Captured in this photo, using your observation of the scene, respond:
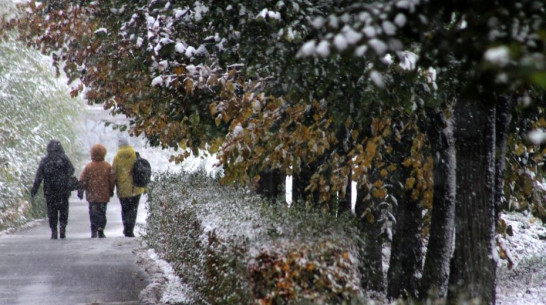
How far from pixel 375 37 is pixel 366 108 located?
3.03 meters

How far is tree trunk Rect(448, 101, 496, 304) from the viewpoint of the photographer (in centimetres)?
615

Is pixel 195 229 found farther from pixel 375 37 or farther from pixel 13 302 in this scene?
pixel 375 37

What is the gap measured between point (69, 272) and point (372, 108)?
18.5 feet

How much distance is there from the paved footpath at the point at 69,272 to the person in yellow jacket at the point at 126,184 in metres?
0.85

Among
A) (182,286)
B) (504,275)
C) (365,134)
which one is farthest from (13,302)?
(504,275)

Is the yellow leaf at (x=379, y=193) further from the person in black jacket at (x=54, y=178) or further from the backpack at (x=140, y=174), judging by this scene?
the person in black jacket at (x=54, y=178)

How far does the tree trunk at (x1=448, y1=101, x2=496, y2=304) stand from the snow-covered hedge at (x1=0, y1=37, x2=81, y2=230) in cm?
1330

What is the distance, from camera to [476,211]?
6180mm

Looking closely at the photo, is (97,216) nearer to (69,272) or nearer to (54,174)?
(54,174)

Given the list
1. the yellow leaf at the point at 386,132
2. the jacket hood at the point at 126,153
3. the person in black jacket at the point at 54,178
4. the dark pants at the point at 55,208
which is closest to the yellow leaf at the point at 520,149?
the yellow leaf at the point at 386,132

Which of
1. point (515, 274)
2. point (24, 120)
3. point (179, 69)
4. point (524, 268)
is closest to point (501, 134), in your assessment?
point (179, 69)

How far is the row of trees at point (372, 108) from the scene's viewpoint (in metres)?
3.73

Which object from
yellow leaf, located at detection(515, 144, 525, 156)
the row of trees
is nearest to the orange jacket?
the row of trees

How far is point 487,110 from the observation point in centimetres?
610
